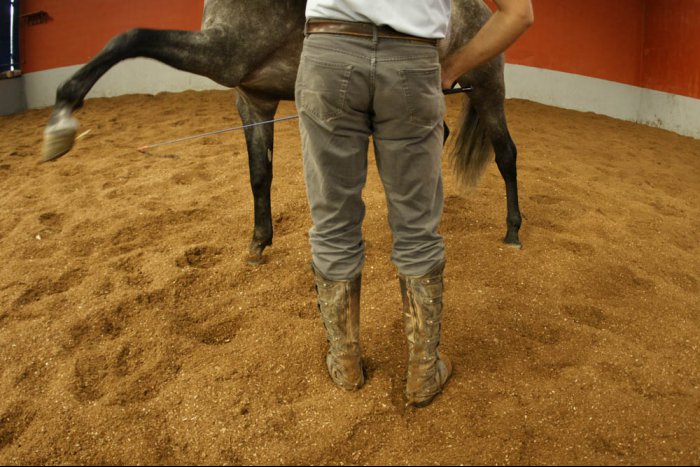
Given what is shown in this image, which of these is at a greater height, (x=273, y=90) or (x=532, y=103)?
(x=273, y=90)

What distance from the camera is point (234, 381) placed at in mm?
1788

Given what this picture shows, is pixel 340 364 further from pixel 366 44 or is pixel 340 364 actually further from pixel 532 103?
pixel 532 103

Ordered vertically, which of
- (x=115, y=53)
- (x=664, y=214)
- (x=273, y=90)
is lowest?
(x=664, y=214)

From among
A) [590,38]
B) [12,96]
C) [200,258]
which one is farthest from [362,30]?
[12,96]

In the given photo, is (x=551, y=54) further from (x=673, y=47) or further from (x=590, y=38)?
(x=673, y=47)

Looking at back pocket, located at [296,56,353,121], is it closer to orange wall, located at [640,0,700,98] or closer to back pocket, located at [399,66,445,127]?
back pocket, located at [399,66,445,127]

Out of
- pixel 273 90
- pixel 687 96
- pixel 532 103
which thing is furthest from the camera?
pixel 532 103

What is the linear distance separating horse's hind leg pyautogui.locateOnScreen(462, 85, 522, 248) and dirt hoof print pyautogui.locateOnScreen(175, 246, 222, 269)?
1370mm

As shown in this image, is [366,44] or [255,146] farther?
[255,146]

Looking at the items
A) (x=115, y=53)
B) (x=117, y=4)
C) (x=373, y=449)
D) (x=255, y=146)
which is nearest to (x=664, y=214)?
(x=255, y=146)

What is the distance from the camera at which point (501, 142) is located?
9.61ft

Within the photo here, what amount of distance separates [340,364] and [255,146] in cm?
111

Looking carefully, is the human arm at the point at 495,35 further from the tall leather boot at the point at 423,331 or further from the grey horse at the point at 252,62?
the grey horse at the point at 252,62

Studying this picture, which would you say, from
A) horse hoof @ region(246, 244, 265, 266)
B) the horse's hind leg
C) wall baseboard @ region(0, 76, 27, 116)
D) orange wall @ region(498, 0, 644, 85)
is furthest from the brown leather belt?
wall baseboard @ region(0, 76, 27, 116)
